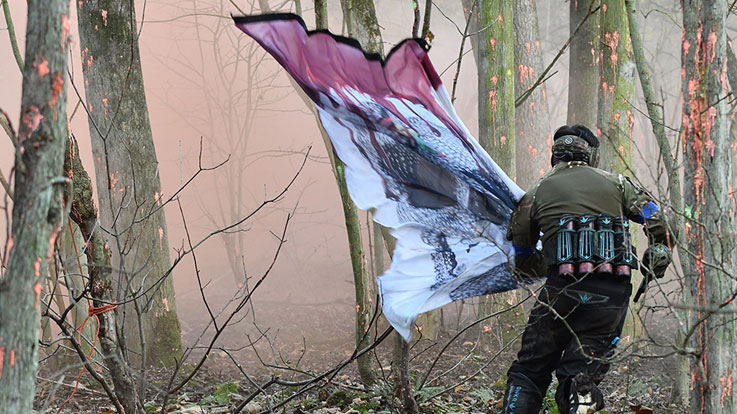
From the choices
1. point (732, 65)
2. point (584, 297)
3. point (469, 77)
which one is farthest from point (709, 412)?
point (469, 77)

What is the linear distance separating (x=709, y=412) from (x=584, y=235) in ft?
4.17

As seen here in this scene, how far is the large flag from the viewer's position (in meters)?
4.61

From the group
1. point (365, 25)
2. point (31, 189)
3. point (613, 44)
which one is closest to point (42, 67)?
point (31, 189)

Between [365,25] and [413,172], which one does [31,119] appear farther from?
[365,25]

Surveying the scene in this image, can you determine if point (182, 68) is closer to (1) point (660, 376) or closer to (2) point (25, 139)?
(1) point (660, 376)

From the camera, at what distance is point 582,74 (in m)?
10.9

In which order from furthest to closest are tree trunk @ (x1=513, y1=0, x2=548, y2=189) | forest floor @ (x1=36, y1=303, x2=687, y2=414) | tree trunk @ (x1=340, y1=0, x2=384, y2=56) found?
1. tree trunk @ (x1=513, y1=0, x2=548, y2=189)
2. tree trunk @ (x1=340, y1=0, x2=384, y2=56)
3. forest floor @ (x1=36, y1=303, x2=687, y2=414)

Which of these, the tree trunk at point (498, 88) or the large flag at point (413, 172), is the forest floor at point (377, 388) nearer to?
the large flag at point (413, 172)

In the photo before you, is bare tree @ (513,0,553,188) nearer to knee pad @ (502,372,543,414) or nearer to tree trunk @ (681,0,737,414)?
knee pad @ (502,372,543,414)

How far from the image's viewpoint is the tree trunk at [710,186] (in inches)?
159

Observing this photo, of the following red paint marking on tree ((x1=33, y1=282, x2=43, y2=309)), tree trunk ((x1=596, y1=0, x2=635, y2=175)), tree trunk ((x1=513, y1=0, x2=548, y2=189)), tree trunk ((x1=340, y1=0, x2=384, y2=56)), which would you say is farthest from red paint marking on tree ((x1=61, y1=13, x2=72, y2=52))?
tree trunk ((x1=513, y1=0, x2=548, y2=189))

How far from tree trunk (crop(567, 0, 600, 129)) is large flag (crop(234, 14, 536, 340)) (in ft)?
20.1

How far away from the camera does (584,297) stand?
4.76m

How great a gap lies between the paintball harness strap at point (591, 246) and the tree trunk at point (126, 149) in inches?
174
